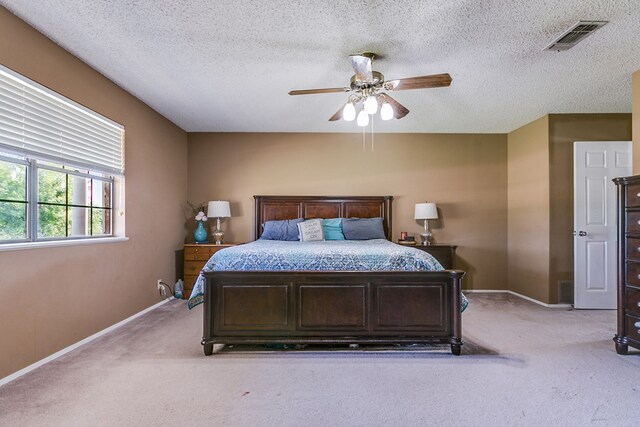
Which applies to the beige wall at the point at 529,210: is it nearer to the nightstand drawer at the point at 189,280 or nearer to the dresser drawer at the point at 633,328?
the dresser drawer at the point at 633,328

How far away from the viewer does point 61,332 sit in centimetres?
269

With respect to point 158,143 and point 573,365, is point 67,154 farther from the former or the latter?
point 573,365

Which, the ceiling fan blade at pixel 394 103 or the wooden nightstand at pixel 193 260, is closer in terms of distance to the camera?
the ceiling fan blade at pixel 394 103

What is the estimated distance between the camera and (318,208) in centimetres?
511

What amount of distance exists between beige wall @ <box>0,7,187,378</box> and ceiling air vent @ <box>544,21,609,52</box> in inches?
156

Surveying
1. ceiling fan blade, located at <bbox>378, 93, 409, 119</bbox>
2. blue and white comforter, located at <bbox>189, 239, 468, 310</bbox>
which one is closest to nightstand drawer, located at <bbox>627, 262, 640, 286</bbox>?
blue and white comforter, located at <bbox>189, 239, 468, 310</bbox>

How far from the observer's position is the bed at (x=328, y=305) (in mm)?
2721

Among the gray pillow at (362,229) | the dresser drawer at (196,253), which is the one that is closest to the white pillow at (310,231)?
the gray pillow at (362,229)

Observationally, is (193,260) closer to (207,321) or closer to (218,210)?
(218,210)

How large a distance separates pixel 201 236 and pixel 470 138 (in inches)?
177

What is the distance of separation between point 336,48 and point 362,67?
14.3 inches

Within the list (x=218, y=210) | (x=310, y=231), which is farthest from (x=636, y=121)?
(x=218, y=210)

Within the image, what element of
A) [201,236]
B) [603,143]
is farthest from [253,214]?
[603,143]

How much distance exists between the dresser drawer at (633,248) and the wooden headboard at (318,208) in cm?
285
